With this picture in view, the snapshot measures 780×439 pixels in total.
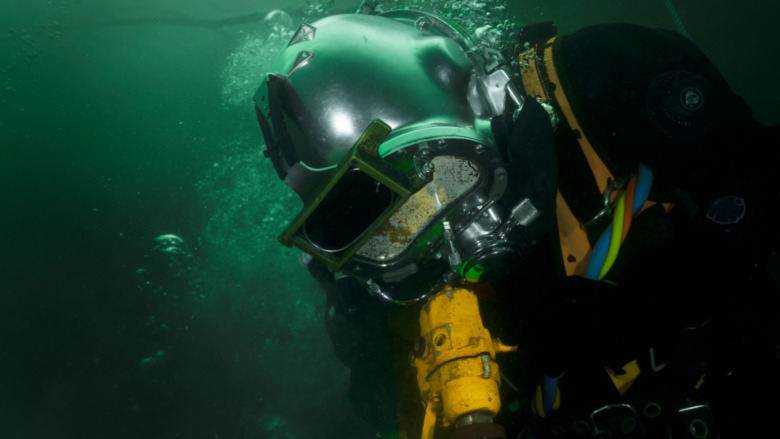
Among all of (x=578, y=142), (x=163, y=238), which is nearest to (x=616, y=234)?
(x=578, y=142)

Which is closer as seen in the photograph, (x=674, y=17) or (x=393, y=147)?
(x=393, y=147)

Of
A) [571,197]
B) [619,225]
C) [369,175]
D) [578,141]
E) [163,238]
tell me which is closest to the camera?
[369,175]

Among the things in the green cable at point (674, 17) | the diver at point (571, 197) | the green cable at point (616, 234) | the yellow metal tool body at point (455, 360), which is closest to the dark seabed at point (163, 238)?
the green cable at point (674, 17)

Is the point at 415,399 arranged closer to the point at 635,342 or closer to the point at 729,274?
the point at 635,342

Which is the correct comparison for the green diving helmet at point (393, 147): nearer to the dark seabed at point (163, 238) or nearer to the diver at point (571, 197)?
the diver at point (571, 197)

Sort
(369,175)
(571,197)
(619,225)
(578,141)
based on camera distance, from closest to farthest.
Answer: (369,175) → (619,225) → (578,141) → (571,197)

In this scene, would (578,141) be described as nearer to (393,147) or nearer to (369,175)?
(393,147)

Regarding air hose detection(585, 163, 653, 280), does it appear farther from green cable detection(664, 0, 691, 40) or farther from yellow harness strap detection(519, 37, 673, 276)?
green cable detection(664, 0, 691, 40)

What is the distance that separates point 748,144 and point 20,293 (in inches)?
305

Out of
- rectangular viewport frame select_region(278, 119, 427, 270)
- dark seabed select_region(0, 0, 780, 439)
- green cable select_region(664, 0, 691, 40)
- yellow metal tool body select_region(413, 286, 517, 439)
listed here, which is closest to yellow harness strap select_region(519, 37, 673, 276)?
yellow metal tool body select_region(413, 286, 517, 439)

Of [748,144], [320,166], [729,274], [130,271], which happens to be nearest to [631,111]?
[748,144]

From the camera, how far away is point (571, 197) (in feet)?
5.86

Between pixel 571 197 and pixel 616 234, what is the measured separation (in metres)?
0.36

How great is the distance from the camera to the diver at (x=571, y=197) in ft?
3.77
